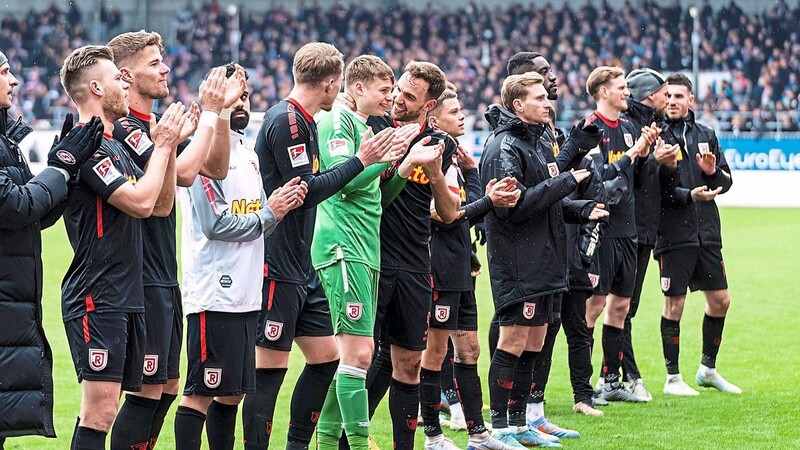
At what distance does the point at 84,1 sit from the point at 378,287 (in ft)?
112

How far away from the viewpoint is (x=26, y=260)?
4617mm

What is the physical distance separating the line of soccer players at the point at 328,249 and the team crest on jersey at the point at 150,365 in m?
0.01

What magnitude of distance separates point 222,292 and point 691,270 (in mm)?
5221

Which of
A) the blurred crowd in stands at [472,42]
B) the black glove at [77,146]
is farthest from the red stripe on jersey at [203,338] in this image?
the blurred crowd in stands at [472,42]

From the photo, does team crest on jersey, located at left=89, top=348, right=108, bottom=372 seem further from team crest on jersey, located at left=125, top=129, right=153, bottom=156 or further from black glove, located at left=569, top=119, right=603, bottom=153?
black glove, located at left=569, top=119, right=603, bottom=153

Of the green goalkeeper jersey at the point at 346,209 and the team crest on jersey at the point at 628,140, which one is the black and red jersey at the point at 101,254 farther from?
the team crest on jersey at the point at 628,140

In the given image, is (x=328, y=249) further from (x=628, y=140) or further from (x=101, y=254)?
(x=628, y=140)

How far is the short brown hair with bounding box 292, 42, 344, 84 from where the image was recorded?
584 centimetres

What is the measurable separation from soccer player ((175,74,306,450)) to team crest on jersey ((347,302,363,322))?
2.11 feet

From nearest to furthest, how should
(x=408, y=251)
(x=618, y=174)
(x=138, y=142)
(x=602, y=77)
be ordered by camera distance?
1. (x=138, y=142)
2. (x=408, y=251)
3. (x=618, y=174)
4. (x=602, y=77)

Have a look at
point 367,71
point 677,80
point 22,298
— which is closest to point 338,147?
point 367,71

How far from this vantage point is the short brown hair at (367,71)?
243 inches

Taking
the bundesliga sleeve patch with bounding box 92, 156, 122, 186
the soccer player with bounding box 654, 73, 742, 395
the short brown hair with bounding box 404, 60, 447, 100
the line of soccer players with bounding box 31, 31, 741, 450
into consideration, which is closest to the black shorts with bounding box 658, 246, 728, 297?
the soccer player with bounding box 654, 73, 742, 395

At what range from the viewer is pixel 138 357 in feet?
16.1
